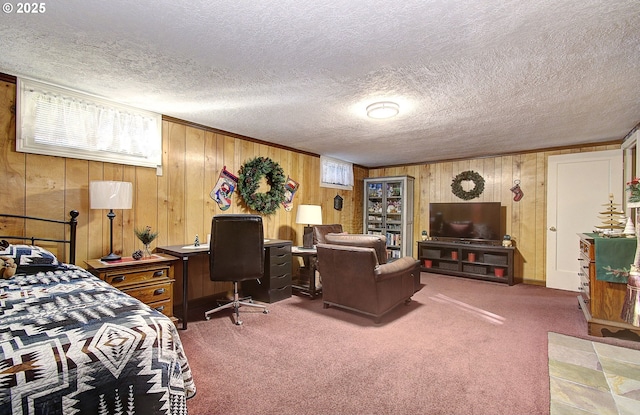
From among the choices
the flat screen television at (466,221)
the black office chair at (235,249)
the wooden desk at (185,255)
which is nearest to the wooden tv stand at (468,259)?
the flat screen television at (466,221)

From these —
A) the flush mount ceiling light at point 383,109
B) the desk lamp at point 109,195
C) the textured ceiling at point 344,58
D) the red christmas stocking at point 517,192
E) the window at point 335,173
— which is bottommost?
the desk lamp at point 109,195

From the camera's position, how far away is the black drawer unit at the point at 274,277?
12.5 ft

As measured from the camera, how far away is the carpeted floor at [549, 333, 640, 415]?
1.82m

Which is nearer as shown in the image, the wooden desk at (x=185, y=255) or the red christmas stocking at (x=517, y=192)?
the wooden desk at (x=185, y=255)

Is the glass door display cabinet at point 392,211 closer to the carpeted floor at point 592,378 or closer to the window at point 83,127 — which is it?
the carpeted floor at point 592,378

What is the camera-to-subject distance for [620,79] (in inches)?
93.9

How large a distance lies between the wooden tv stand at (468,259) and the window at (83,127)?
481 cm

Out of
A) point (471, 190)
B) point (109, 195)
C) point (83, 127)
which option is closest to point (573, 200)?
point (471, 190)

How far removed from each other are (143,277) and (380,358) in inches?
86.4

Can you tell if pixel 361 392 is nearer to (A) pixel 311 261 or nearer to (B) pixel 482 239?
(A) pixel 311 261

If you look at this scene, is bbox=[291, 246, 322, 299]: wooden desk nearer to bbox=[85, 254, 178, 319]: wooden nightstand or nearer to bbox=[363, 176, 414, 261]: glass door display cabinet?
bbox=[85, 254, 178, 319]: wooden nightstand

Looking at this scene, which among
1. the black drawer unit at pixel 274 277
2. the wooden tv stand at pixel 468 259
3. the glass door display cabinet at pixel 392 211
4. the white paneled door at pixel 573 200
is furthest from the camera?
the glass door display cabinet at pixel 392 211

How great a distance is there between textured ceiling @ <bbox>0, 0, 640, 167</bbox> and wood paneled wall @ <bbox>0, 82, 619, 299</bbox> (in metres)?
0.52

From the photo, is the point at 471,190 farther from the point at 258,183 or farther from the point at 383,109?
the point at 258,183
